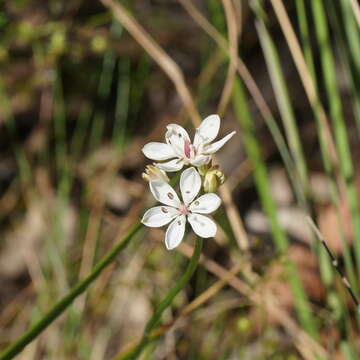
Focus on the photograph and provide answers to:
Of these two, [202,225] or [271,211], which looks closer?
[202,225]

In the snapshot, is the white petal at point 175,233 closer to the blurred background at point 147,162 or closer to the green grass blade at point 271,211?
the blurred background at point 147,162

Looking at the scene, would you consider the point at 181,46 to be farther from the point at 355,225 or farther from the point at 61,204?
the point at 355,225

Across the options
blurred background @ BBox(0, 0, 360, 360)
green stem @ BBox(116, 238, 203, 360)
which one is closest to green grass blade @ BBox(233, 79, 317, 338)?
blurred background @ BBox(0, 0, 360, 360)

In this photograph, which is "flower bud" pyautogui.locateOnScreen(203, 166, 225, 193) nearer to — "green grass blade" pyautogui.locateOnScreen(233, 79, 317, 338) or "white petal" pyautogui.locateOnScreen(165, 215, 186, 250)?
"white petal" pyautogui.locateOnScreen(165, 215, 186, 250)

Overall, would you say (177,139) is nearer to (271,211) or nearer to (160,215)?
(160,215)

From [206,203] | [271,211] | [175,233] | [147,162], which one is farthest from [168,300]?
[147,162]

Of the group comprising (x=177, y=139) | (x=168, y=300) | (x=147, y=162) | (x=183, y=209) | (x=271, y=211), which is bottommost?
(x=147, y=162)

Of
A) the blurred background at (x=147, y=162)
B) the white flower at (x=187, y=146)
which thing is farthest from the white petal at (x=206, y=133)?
the blurred background at (x=147, y=162)
